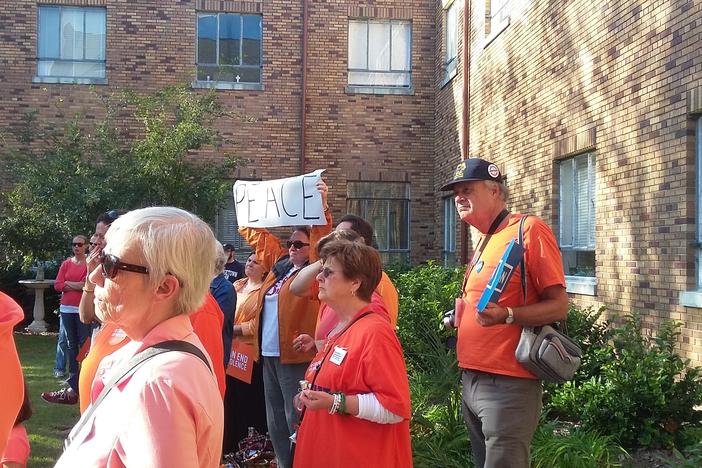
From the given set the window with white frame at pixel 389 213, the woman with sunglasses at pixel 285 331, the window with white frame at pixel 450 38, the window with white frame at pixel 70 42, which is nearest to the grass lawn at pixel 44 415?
the woman with sunglasses at pixel 285 331

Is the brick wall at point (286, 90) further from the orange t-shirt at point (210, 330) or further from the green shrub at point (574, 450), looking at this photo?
the orange t-shirt at point (210, 330)

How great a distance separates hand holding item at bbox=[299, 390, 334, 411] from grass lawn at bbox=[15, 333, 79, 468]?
3754 millimetres

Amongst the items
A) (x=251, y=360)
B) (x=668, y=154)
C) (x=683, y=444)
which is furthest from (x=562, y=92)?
(x=251, y=360)

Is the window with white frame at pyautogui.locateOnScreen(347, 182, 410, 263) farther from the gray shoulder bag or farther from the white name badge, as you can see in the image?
the white name badge

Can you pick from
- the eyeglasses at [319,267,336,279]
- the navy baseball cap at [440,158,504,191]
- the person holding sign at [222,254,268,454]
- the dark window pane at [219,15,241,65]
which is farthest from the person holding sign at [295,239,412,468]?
the dark window pane at [219,15,241,65]

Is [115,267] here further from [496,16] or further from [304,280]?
[496,16]

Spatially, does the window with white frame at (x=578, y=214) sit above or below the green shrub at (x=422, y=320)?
above

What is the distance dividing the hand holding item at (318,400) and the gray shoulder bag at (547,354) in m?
0.95

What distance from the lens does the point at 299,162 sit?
16.2m

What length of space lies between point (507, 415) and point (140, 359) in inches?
82.0

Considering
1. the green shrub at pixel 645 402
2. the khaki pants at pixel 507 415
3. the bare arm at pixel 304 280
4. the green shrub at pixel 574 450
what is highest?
the bare arm at pixel 304 280

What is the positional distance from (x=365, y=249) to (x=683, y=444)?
3471 mm

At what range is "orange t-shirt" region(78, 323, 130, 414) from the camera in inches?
111

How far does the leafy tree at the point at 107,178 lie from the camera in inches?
487
